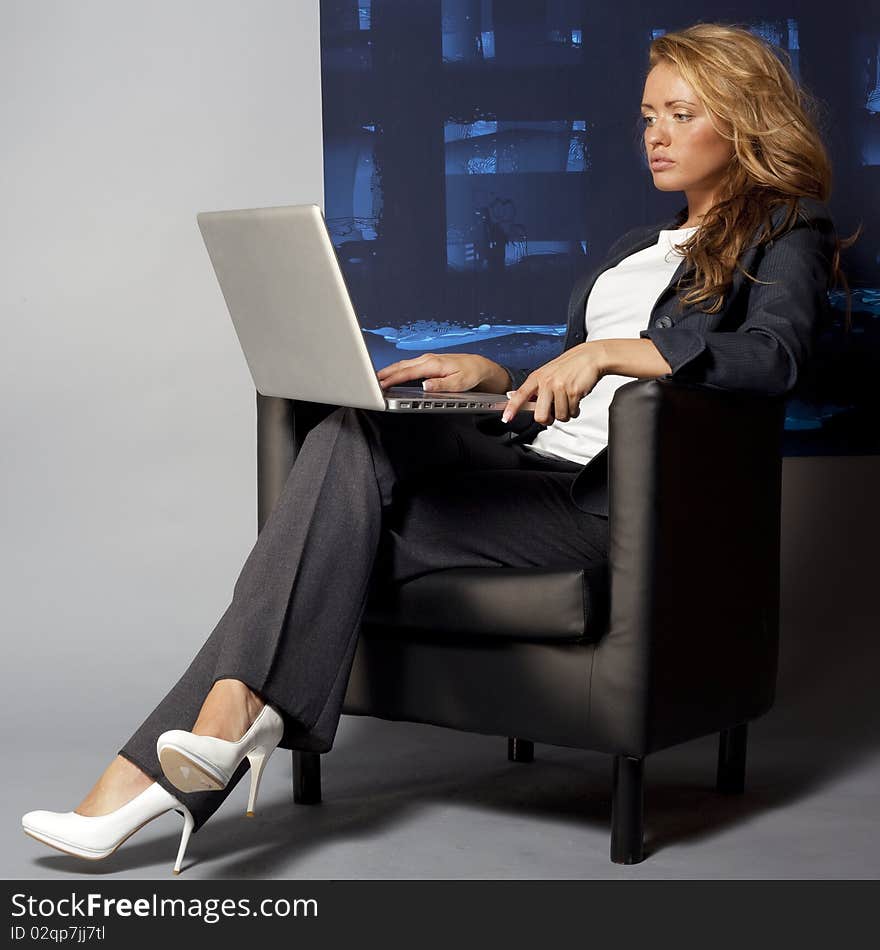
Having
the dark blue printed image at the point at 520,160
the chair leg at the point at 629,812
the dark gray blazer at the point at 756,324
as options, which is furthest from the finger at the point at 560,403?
the dark blue printed image at the point at 520,160

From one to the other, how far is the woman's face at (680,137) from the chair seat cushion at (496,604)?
77 cm

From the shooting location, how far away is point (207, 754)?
1.81 meters

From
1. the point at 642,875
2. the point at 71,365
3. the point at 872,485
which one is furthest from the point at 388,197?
the point at 642,875

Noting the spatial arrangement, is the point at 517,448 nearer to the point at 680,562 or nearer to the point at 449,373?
the point at 449,373

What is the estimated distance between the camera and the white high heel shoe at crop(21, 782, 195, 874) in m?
1.87

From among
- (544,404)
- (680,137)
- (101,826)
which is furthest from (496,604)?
(680,137)

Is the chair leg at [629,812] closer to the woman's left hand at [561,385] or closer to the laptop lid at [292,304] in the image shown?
the woman's left hand at [561,385]

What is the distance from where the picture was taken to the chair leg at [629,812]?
2.00 m

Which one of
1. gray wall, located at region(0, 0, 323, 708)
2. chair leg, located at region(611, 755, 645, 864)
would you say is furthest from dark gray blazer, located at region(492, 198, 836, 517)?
gray wall, located at region(0, 0, 323, 708)

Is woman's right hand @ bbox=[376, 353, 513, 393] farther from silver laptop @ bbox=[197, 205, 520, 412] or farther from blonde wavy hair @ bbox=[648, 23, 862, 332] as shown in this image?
blonde wavy hair @ bbox=[648, 23, 862, 332]

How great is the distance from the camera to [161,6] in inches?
135

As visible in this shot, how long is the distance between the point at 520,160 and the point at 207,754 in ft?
6.65
